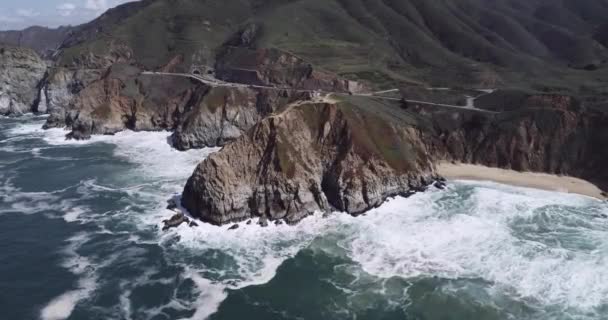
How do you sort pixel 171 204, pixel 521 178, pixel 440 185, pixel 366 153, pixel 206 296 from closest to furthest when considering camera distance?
pixel 206 296
pixel 171 204
pixel 366 153
pixel 440 185
pixel 521 178

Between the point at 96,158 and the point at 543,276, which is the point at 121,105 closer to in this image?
the point at 96,158

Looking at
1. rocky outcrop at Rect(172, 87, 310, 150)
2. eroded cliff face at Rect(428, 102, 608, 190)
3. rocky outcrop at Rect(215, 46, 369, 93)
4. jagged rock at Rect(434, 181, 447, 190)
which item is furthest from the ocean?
rocky outcrop at Rect(215, 46, 369, 93)

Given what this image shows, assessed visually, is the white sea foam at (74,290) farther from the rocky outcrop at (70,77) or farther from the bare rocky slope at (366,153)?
the rocky outcrop at (70,77)

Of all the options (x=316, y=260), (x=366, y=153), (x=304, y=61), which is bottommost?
(x=316, y=260)

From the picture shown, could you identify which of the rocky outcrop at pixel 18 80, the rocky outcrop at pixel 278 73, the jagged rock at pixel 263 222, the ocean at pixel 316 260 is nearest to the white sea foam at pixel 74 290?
the ocean at pixel 316 260

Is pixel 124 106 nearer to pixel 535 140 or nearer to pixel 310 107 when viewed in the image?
pixel 310 107

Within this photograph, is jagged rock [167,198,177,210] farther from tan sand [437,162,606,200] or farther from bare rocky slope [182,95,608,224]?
tan sand [437,162,606,200]

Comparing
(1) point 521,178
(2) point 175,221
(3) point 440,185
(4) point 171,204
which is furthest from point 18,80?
(1) point 521,178
